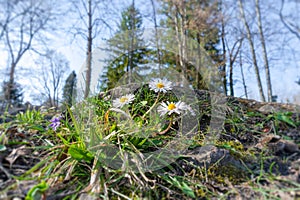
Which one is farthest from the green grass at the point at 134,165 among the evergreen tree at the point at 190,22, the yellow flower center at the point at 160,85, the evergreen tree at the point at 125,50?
the evergreen tree at the point at 190,22

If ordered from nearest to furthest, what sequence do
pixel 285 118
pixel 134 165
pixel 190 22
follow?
pixel 134 165 → pixel 285 118 → pixel 190 22

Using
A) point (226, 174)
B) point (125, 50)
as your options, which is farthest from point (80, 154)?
point (125, 50)

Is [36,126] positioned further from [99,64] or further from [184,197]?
[99,64]

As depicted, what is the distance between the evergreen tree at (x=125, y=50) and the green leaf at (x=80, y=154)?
2.76ft

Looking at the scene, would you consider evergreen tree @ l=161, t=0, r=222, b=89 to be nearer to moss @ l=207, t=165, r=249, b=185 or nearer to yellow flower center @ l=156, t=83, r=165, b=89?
yellow flower center @ l=156, t=83, r=165, b=89

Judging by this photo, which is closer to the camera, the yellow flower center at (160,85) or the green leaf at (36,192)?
the green leaf at (36,192)

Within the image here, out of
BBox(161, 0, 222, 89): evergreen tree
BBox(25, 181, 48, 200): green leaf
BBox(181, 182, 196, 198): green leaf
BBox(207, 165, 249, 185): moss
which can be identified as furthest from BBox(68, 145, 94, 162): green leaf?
BBox(161, 0, 222, 89): evergreen tree

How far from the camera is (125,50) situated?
12.3ft

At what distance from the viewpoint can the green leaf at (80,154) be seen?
2.67 ft

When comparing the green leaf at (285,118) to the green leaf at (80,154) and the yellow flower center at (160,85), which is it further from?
the green leaf at (80,154)

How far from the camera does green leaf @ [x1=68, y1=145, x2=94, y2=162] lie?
2.67ft

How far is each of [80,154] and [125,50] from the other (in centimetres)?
314

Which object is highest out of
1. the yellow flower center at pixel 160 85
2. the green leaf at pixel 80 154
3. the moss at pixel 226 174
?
the yellow flower center at pixel 160 85

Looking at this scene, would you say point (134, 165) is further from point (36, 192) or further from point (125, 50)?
point (125, 50)
